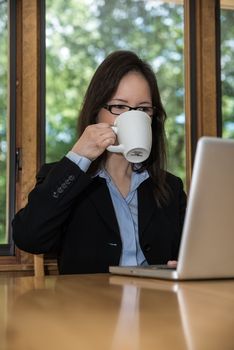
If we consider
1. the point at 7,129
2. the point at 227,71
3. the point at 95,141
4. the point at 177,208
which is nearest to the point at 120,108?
the point at 95,141

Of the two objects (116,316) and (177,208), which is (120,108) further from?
(116,316)

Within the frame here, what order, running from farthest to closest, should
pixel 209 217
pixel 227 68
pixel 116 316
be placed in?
1. pixel 227 68
2. pixel 209 217
3. pixel 116 316

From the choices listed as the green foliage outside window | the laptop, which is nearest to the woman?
the laptop

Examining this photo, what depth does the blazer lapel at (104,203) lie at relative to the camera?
1.52 meters

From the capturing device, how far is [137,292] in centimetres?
79

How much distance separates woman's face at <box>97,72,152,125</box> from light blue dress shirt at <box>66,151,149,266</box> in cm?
16

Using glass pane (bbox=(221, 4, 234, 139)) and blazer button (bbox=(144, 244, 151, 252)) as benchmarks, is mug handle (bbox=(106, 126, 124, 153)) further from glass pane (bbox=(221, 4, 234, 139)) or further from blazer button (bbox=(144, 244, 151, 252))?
glass pane (bbox=(221, 4, 234, 139))

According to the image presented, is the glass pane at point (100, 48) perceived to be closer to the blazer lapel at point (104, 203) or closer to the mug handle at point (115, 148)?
the blazer lapel at point (104, 203)

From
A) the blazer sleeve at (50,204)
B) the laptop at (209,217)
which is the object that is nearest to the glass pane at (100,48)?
the blazer sleeve at (50,204)

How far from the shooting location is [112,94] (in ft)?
5.48

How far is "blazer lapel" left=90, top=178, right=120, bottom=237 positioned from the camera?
1523 mm

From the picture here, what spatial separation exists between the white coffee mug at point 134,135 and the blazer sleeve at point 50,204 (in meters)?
0.12

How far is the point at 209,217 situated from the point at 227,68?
1725 mm

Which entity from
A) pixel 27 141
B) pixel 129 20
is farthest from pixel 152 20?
pixel 27 141
